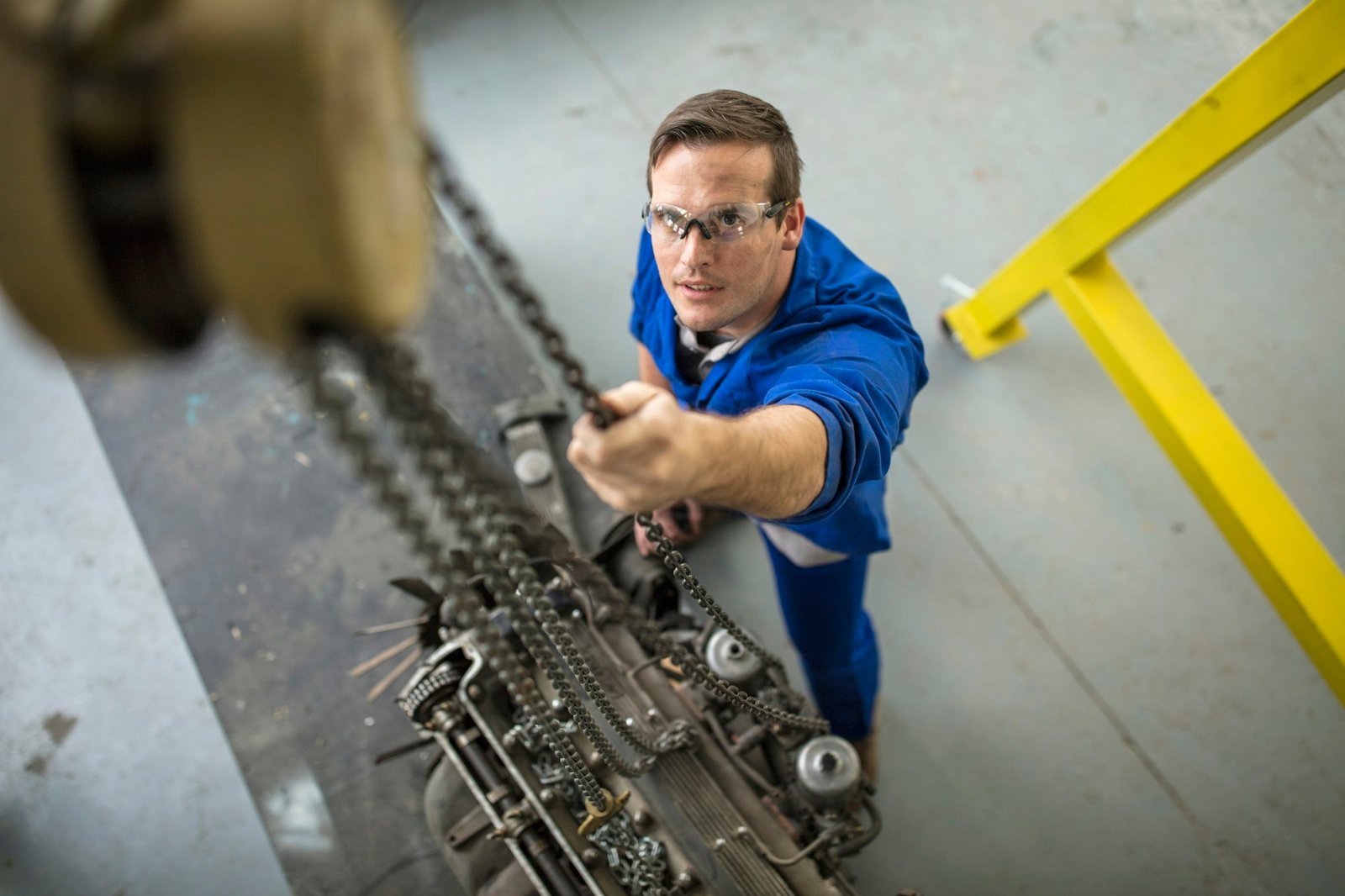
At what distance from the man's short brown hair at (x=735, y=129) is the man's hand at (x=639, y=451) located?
2.75ft

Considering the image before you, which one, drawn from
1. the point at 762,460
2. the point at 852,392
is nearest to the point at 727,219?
the point at 852,392

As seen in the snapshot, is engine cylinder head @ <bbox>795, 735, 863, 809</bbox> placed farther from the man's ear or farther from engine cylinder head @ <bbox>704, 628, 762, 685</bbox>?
the man's ear

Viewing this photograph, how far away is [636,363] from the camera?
3178 millimetres

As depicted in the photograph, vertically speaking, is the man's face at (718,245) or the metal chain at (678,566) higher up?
the man's face at (718,245)

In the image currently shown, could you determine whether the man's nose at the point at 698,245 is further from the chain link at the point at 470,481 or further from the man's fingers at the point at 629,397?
the man's fingers at the point at 629,397

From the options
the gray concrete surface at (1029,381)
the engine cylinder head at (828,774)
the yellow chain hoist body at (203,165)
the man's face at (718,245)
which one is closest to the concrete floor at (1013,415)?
the gray concrete surface at (1029,381)

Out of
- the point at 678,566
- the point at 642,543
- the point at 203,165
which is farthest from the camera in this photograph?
the point at 642,543

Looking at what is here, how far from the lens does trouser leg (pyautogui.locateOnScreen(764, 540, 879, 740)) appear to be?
7.18 ft

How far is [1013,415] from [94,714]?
10.7ft

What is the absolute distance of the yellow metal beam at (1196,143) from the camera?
1979 millimetres

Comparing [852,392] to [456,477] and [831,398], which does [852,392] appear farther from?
[456,477]

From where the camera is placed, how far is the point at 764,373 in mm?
1781

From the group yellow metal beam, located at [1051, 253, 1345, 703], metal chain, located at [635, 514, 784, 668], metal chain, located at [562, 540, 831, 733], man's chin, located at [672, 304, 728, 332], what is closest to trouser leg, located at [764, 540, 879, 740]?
metal chain, located at [562, 540, 831, 733]

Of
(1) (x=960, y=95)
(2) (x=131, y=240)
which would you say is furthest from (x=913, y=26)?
(2) (x=131, y=240)
